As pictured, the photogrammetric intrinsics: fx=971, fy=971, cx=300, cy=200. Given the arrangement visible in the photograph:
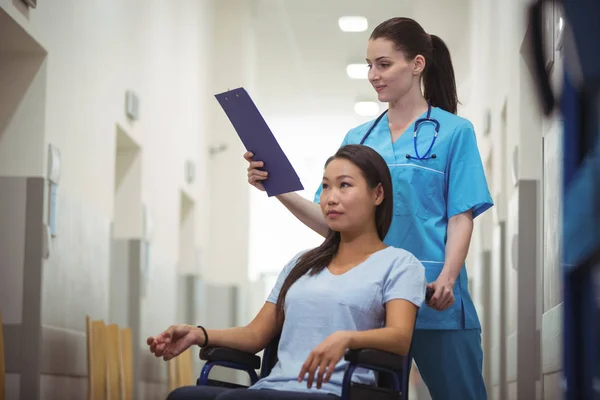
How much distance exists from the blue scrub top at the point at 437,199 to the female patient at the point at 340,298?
0.12 m

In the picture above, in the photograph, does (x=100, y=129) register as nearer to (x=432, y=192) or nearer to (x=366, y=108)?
(x=432, y=192)

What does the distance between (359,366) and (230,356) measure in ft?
1.42

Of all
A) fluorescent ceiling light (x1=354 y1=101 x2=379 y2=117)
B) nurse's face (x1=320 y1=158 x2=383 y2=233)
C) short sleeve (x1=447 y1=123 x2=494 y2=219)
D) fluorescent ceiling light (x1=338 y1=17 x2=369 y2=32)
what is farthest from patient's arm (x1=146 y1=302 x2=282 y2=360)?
fluorescent ceiling light (x1=354 y1=101 x2=379 y2=117)

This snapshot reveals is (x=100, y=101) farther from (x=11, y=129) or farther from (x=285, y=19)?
(x=285, y=19)

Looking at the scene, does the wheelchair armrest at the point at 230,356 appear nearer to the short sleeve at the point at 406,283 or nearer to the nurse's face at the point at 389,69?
the short sleeve at the point at 406,283

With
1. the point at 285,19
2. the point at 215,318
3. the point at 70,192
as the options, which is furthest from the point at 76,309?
the point at 285,19

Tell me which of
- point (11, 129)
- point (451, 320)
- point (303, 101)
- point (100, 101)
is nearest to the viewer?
point (451, 320)

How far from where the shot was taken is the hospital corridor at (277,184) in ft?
6.91

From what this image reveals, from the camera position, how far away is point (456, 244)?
2.36 metres

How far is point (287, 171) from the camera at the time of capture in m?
2.50

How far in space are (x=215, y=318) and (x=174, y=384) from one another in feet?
9.24

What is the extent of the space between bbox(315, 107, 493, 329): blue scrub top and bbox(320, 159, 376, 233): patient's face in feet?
0.56

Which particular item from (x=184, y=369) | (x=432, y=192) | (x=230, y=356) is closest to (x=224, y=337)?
(x=230, y=356)

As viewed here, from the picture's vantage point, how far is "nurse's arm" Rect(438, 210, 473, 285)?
2.32 m
